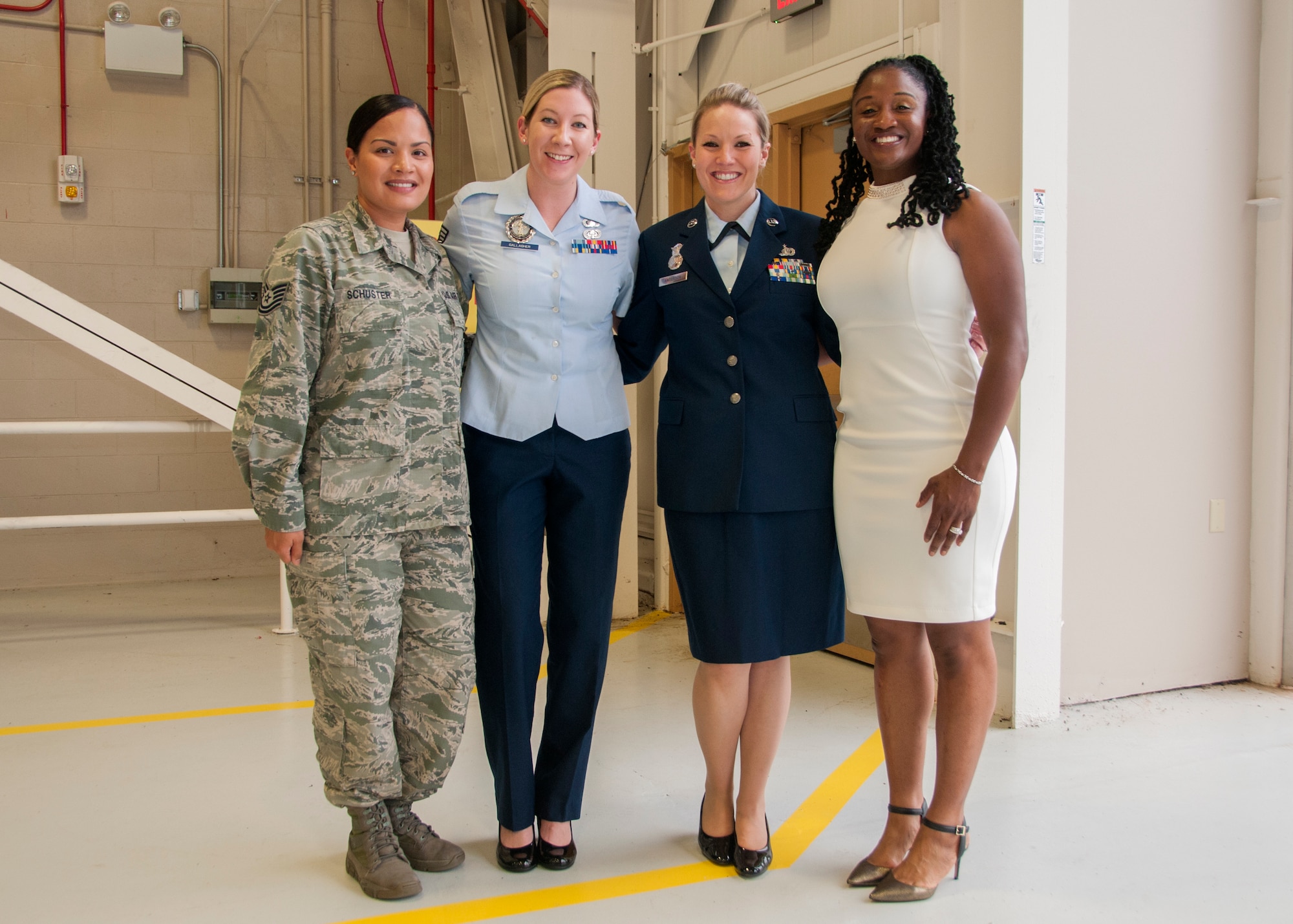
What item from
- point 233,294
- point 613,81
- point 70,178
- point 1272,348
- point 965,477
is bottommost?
point 965,477

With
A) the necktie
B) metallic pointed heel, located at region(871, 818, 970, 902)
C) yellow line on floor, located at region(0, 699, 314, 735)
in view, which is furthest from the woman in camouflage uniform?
yellow line on floor, located at region(0, 699, 314, 735)

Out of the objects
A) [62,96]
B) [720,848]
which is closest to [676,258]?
[720,848]

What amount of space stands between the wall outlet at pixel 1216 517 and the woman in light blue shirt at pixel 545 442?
8.00ft

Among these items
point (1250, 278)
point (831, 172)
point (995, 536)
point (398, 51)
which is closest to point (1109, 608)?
point (1250, 278)

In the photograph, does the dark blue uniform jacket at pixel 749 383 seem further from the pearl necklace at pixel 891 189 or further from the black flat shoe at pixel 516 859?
the black flat shoe at pixel 516 859

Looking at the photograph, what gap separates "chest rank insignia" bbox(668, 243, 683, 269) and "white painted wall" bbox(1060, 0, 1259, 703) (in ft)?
5.54

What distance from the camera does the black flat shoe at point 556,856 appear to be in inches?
82.4

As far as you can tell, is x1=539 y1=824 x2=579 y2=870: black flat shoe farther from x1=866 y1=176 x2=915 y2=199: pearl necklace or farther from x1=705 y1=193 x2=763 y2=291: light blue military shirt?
x1=866 y1=176 x2=915 y2=199: pearl necklace

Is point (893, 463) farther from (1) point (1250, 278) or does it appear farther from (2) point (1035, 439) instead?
(1) point (1250, 278)

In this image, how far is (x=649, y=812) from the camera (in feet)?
7.87

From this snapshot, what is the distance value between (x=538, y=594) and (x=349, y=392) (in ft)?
1.98

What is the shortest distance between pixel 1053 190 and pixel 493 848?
2522 millimetres

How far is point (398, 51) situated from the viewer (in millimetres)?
6164

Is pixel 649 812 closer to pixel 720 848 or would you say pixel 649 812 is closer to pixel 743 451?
pixel 720 848
